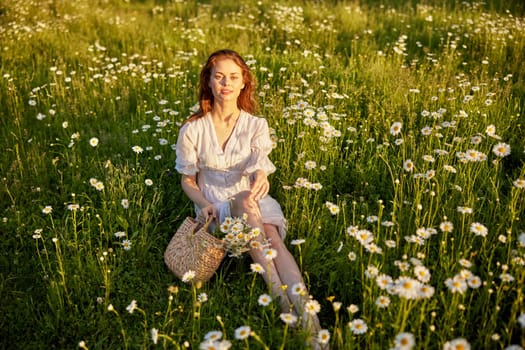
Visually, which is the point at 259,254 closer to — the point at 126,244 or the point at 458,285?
the point at 126,244

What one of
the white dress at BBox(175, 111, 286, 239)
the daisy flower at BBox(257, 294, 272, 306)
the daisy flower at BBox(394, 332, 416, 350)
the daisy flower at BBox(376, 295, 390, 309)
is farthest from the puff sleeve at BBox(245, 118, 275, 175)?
the daisy flower at BBox(394, 332, 416, 350)

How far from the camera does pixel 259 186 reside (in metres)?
3.00

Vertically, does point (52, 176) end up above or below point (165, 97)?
below

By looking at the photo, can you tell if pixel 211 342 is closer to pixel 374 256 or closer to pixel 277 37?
pixel 374 256

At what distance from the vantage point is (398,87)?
4.45 meters

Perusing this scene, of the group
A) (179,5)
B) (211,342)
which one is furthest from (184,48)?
(211,342)

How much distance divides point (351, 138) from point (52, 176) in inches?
94.7

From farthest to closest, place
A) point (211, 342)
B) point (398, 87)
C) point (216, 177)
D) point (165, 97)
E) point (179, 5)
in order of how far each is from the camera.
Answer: point (179, 5), point (165, 97), point (398, 87), point (216, 177), point (211, 342)

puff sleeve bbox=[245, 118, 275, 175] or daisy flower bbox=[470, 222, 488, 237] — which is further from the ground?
puff sleeve bbox=[245, 118, 275, 175]

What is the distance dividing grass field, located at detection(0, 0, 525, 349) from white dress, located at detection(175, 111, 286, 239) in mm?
334

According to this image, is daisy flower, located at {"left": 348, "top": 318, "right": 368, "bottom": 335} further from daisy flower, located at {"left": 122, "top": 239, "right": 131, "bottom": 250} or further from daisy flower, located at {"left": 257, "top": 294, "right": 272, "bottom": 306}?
daisy flower, located at {"left": 122, "top": 239, "right": 131, "bottom": 250}

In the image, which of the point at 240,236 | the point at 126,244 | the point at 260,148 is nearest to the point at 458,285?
the point at 240,236

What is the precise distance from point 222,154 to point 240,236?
79 cm

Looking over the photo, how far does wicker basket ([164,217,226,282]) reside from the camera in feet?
8.79
